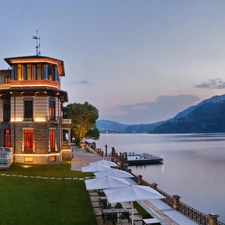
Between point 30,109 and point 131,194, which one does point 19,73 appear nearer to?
point 30,109

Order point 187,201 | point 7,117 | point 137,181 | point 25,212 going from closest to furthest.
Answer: point 25,212, point 137,181, point 187,201, point 7,117

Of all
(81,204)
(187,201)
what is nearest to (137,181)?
(187,201)

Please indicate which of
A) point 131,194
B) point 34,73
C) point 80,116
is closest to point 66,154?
point 34,73

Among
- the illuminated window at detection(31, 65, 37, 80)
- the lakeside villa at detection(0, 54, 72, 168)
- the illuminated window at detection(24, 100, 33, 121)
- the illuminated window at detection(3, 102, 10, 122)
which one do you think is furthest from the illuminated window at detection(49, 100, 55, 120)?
the illuminated window at detection(3, 102, 10, 122)

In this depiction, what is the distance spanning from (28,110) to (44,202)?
54.7 ft

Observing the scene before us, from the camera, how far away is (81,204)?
52.1 ft

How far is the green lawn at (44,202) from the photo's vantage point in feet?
43.0

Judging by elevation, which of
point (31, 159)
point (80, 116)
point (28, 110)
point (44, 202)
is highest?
point (80, 116)

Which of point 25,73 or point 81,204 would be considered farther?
point 25,73

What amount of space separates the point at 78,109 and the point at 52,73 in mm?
28081

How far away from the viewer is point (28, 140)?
3105cm

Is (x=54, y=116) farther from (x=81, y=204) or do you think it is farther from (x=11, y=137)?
(x=81, y=204)

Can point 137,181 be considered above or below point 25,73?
below

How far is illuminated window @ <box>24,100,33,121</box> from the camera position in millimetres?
30892
